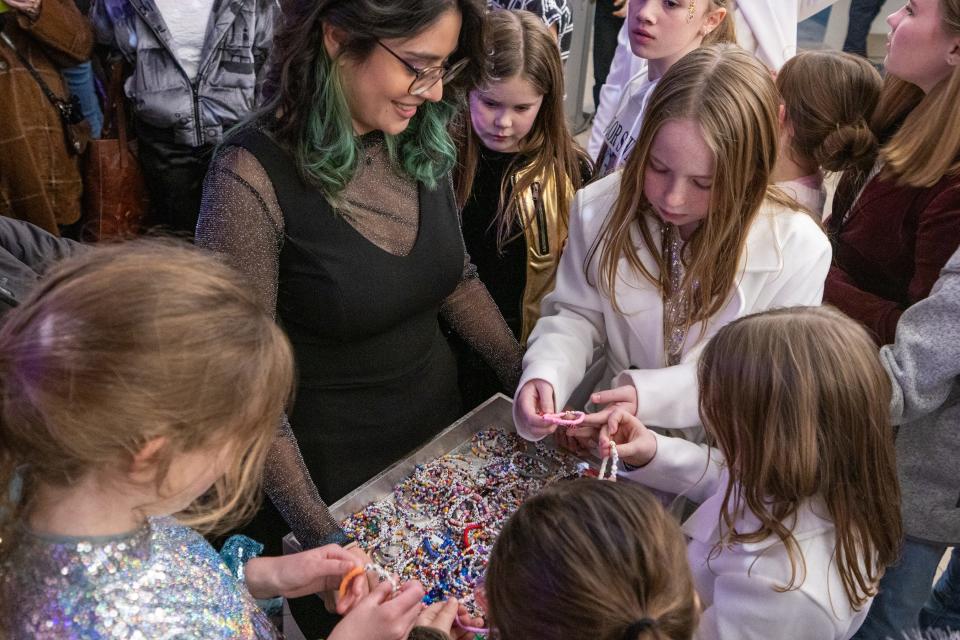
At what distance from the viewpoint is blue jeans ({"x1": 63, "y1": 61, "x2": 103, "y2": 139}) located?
3.01m

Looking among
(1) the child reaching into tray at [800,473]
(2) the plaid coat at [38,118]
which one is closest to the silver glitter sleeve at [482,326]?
(1) the child reaching into tray at [800,473]

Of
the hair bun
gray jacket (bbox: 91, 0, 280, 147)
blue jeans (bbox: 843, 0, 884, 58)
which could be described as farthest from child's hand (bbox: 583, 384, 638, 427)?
blue jeans (bbox: 843, 0, 884, 58)

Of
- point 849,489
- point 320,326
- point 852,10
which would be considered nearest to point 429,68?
point 320,326

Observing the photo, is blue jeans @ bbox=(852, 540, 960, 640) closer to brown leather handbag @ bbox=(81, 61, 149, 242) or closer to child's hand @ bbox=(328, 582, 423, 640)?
child's hand @ bbox=(328, 582, 423, 640)

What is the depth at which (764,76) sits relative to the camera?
1.63 meters

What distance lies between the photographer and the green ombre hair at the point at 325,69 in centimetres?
143

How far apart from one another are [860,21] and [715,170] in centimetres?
525

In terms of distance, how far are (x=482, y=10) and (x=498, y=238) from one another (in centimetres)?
73

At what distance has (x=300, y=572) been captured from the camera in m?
1.31

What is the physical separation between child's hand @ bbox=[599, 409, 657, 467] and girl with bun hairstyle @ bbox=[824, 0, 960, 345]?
0.57 m

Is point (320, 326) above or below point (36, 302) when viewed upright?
below

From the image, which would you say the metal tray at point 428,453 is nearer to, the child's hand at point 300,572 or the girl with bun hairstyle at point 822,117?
the child's hand at point 300,572

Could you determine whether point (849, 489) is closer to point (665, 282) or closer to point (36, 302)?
point (665, 282)

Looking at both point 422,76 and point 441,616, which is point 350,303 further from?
point 441,616
